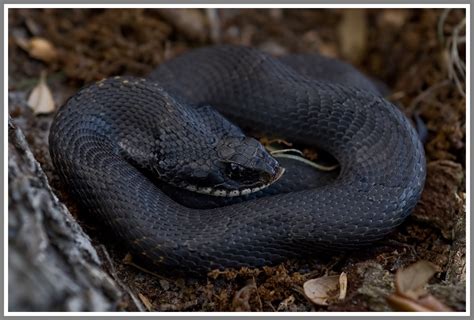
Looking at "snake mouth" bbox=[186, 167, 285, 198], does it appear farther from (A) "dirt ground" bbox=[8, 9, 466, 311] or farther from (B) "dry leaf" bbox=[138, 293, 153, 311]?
(B) "dry leaf" bbox=[138, 293, 153, 311]

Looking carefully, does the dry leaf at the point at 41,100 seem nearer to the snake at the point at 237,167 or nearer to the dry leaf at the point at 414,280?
the snake at the point at 237,167

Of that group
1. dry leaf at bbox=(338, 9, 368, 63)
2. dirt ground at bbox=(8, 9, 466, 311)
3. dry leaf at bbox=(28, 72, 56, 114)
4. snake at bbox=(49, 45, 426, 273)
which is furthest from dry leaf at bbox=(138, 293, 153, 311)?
dry leaf at bbox=(338, 9, 368, 63)

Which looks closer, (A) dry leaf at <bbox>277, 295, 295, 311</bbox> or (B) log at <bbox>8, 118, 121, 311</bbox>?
(B) log at <bbox>8, 118, 121, 311</bbox>

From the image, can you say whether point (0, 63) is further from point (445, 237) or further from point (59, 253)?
point (445, 237)

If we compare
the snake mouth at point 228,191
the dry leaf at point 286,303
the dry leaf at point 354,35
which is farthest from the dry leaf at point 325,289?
the dry leaf at point 354,35

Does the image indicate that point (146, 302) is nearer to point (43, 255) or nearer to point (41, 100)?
point (43, 255)

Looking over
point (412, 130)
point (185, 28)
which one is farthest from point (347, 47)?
point (412, 130)
